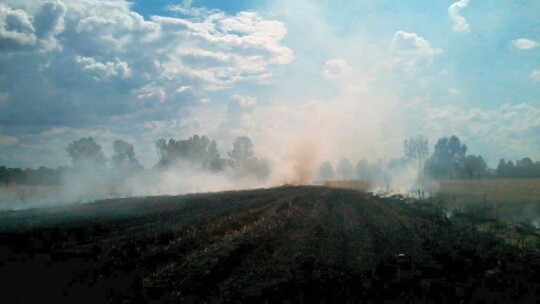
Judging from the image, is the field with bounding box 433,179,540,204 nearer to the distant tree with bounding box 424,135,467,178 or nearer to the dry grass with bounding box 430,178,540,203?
the dry grass with bounding box 430,178,540,203

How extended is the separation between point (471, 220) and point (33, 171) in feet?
329

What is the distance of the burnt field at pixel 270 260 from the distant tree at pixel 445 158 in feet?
332

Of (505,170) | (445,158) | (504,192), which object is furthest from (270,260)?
(445,158)

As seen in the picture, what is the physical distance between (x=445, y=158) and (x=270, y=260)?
442ft

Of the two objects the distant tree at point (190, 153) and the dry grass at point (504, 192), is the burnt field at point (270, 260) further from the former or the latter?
the distant tree at point (190, 153)

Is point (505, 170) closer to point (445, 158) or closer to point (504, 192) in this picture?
point (445, 158)

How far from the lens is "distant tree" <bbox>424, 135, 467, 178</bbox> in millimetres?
127125

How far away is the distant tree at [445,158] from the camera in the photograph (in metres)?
127

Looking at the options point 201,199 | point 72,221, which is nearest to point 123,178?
point 201,199

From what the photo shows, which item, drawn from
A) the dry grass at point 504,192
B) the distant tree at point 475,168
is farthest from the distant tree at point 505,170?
the dry grass at point 504,192

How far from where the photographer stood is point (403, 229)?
86.1ft

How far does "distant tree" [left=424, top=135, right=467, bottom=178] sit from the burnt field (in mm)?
101050

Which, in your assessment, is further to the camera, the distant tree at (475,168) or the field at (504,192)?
the distant tree at (475,168)

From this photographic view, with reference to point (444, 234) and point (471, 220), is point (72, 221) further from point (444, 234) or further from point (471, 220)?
point (471, 220)
